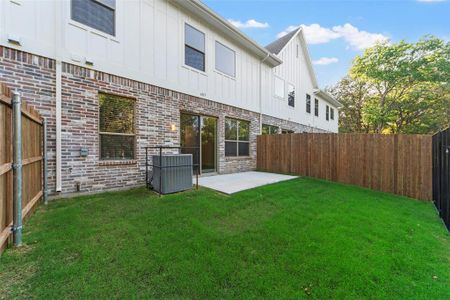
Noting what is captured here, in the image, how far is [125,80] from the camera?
5887mm

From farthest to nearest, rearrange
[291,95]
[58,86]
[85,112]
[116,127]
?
[291,95]
[116,127]
[85,112]
[58,86]

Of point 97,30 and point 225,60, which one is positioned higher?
point 225,60

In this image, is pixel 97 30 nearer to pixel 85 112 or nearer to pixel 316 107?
pixel 85 112

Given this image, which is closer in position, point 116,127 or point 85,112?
point 85,112

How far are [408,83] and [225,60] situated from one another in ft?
63.8

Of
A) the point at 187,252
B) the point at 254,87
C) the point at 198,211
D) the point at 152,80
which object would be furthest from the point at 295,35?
the point at 187,252

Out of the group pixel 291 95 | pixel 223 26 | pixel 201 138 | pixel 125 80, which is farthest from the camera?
pixel 291 95

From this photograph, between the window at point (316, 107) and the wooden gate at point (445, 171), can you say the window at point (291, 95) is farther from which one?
the wooden gate at point (445, 171)

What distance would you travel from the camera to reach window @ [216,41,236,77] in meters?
8.96

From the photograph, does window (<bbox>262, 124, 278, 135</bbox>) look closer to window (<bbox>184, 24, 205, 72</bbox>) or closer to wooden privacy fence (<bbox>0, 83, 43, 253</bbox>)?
window (<bbox>184, 24, 205, 72</bbox>)

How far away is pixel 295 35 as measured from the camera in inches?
569

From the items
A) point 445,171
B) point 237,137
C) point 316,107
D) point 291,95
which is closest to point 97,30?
point 237,137

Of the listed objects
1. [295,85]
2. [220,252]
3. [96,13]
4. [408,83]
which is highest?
[408,83]

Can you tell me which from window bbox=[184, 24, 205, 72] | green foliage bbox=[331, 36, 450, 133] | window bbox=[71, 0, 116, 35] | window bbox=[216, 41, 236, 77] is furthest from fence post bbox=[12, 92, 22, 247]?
green foliage bbox=[331, 36, 450, 133]
